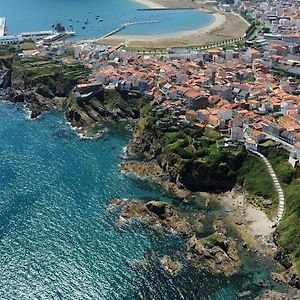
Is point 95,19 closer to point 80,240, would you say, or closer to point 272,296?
point 80,240

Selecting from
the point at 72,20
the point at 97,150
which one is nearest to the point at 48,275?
the point at 97,150

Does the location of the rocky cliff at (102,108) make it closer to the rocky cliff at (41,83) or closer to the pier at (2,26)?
the rocky cliff at (41,83)

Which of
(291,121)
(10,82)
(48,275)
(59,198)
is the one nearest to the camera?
(48,275)

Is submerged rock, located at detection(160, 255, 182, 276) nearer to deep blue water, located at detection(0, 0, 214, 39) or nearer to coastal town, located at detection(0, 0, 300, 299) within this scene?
coastal town, located at detection(0, 0, 300, 299)

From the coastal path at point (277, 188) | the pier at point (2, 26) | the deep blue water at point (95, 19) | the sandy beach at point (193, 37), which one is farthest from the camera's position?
the deep blue water at point (95, 19)

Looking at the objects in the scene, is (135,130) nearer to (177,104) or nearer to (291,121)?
(177,104)

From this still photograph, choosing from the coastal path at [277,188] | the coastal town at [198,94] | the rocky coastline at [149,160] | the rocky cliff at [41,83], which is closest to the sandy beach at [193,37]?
the coastal town at [198,94]

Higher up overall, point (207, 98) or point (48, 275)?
point (207, 98)
